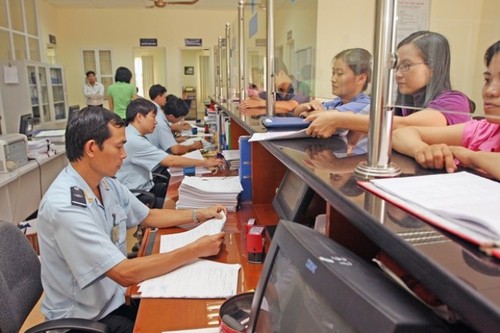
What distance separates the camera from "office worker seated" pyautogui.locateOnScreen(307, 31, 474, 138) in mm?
1142

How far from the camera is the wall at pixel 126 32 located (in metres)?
9.52

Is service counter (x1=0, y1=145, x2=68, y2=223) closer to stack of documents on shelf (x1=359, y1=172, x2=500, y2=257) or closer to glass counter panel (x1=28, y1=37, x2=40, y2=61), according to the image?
stack of documents on shelf (x1=359, y1=172, x2=500, y2=257)

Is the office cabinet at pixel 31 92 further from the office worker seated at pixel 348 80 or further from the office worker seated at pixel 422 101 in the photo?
the office worker seated at pixel 422 101

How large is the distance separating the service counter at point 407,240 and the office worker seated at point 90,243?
25.8 inches

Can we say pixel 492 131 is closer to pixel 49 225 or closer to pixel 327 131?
pixel 327 131

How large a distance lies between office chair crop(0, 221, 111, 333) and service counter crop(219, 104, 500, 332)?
2.86 feet

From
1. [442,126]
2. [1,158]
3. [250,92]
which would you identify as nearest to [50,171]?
[1,158]

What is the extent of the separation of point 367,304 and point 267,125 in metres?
1.09

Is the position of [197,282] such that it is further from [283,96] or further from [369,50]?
[283,96]

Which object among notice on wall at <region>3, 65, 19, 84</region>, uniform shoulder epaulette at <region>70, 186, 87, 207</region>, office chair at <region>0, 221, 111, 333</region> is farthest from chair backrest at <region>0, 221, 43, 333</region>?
notice on wall at <region>3, 65, 19, 84</region>

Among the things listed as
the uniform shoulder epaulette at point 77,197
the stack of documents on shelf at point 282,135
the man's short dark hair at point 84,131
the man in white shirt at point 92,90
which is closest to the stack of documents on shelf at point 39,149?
the man's short dark hair at point 84,131

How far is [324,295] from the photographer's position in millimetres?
521

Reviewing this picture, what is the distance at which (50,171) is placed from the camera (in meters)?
4.33

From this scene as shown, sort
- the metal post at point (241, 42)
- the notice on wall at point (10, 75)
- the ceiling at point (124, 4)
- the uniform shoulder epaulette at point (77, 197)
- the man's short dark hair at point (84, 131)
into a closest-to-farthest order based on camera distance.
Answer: the uniform shoulder epaulette at point (77, 197)
the man's short dark hair at point (84, 131)
the metal post at point (241, 42)
the notice on wall at point (10, 75)
the ceiling at point (124, 4)
